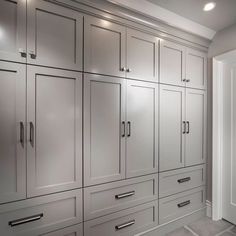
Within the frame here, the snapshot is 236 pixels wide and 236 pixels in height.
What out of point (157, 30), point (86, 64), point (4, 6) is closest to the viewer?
point (4, 6)

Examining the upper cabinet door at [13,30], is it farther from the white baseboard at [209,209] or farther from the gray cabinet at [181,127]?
the white baseboard at [209,209]

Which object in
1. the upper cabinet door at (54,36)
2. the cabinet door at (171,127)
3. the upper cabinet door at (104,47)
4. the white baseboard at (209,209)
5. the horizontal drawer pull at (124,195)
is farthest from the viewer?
the white baseboard at (209,209)

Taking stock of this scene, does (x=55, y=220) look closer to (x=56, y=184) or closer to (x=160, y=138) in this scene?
(x=56, y=184)

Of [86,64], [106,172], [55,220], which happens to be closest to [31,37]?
[86,64]

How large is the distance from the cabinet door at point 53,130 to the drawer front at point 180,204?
3.93 feet

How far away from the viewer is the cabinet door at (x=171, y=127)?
2.15 m

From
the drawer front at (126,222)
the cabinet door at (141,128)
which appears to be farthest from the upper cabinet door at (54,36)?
the drawer front at (126,222)

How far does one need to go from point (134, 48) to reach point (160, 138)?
107 centimetres

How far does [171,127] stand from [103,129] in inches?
37.1

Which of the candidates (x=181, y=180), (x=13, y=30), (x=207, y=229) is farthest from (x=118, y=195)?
(x=13, y=30)

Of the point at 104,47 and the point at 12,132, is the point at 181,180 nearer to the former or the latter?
the point at 104,47

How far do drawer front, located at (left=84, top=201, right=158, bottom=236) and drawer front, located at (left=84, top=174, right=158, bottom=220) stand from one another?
6 centimetres

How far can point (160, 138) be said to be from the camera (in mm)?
2125

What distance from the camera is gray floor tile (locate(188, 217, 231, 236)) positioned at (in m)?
2.24
